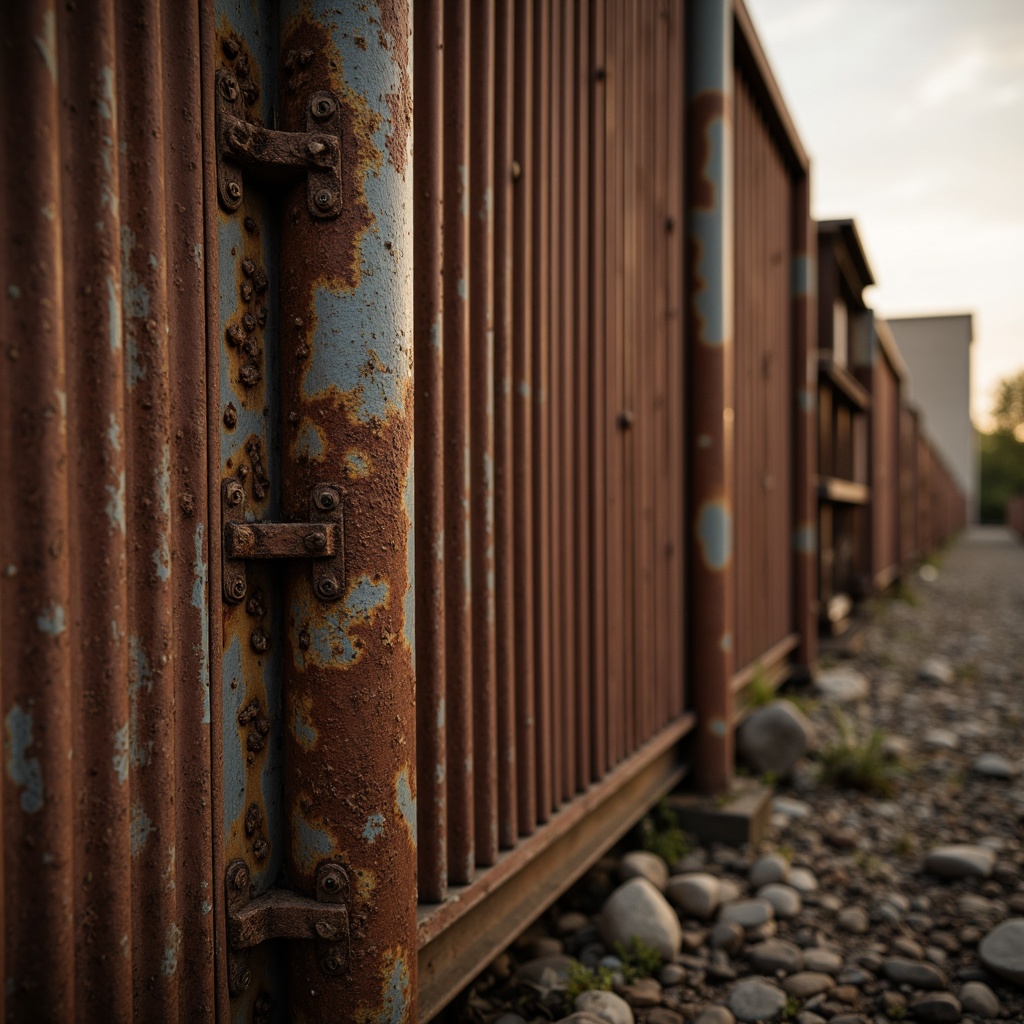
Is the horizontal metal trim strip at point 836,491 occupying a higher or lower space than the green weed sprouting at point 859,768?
higher

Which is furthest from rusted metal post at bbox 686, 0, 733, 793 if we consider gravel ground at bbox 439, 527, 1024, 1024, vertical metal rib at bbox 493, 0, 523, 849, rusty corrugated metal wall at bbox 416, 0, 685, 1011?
vertical metal rib at bbox 493, 0, 523, 849

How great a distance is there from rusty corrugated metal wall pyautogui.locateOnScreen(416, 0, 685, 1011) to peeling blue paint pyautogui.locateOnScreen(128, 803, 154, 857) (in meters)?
0.57

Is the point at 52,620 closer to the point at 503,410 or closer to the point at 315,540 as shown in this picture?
the point at 315,540

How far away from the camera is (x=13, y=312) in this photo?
920 mm

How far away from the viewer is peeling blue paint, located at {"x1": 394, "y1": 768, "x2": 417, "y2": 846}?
1344 mm

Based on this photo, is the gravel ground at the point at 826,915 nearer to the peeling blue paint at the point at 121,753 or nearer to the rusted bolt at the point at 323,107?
the peeling blue paint at the point at 121,753

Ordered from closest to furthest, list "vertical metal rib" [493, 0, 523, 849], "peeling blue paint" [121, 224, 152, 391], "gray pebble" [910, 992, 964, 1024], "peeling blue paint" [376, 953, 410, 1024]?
"peeling blue paint" [121, 224, 152, 391] → "peeling blue paint" [376, 953, 410, 1024] → "vertical metal rib" [493, 0, 523, 849] → "gray pebble" [910, 992, 964, 1024]

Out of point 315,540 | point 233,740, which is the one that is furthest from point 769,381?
point 233,740

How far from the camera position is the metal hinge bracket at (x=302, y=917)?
1259 mm

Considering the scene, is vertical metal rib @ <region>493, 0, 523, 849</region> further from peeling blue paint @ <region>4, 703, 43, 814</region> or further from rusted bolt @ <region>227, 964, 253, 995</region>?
peeling blue paint @ <region>4, 703, 43, 814</region>

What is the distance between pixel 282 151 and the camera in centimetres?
126

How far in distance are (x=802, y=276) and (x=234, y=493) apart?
4.65 m

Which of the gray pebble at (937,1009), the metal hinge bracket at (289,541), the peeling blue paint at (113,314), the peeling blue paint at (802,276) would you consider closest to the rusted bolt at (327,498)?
the metal hinge bracket at (289,541)

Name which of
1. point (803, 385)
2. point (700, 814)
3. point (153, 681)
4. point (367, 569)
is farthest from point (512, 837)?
point (803, 385)
